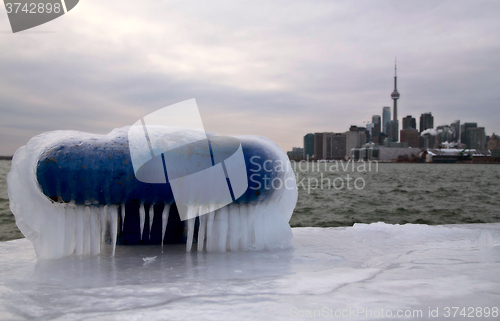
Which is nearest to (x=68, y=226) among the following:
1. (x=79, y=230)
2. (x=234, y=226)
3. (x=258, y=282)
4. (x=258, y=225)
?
(x=79, y=230)

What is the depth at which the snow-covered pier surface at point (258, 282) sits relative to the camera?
148cm

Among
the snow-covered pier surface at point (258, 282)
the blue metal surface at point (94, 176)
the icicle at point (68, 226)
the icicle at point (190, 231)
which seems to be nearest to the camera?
the snow-covered pier surface at point (258, 282)

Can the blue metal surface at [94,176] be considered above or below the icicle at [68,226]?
above

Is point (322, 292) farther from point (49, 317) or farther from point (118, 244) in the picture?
point (118, 244)

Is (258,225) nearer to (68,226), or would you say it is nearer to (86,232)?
(86,232)

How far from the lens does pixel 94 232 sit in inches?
106

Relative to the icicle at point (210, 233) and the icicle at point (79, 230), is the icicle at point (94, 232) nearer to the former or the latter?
the icicle at point (79, 230)

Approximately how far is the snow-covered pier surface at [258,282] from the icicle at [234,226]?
0.39ft

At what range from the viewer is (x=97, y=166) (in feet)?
8.24

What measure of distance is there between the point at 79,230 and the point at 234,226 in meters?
1.20

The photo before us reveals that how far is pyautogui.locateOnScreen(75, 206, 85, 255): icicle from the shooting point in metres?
2.66

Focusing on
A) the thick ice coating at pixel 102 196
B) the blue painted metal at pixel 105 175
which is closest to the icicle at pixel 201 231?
the thick ice coating at pixel 102 196

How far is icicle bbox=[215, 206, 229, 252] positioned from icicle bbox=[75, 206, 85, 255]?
40.6 inches

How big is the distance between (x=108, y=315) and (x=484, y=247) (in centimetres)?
292
